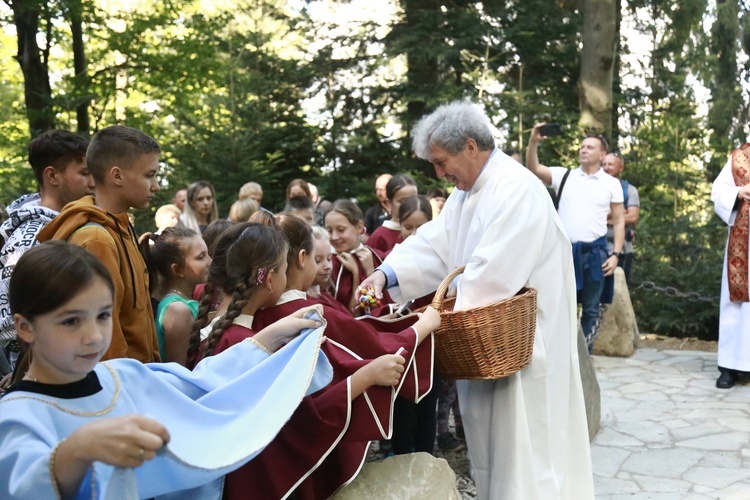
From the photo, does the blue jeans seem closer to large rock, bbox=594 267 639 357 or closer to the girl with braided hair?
large rock, bbox=594 267 639 357

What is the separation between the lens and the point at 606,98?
13422 millimetres

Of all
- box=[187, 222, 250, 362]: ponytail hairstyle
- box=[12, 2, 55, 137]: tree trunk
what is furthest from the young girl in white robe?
box=[12, 2, 55, 137]: tree trunk

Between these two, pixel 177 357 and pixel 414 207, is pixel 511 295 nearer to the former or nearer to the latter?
pixel 177 357

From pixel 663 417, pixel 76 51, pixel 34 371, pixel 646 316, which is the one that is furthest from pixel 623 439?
pixel 76 51

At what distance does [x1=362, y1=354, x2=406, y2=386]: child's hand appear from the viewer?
10.2 ft

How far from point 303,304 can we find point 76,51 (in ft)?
34.2

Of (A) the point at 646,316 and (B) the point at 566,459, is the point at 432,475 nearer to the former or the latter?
(B) the point at 566,459

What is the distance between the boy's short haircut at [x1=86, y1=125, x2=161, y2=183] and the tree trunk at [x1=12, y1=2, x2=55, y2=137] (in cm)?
789

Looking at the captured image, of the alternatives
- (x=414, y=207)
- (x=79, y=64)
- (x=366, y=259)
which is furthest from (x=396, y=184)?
(x=79, y=64)

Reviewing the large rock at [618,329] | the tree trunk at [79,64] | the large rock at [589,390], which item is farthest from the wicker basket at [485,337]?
the tree trunk at [79,64]

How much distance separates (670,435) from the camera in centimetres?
633

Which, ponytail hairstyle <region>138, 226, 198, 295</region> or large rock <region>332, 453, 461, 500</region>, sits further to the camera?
ponytail hairstyle <region>138, 226, 198, 295</region>

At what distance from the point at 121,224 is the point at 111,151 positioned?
0.30m

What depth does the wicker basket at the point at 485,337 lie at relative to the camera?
355cm
